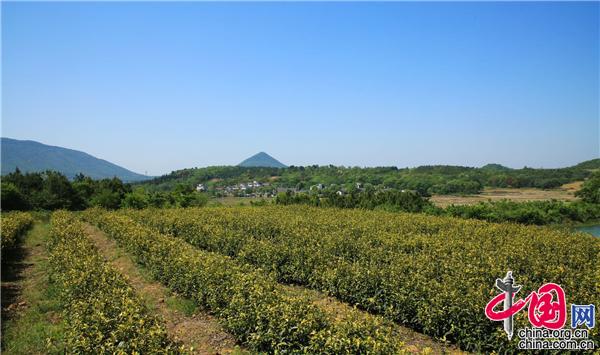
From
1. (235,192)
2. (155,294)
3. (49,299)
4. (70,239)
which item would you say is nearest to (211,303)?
(155,294)

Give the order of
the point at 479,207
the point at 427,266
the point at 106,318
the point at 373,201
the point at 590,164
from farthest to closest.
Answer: the point at 590,164
the point at 373,201
the point at 479,207
the point at 427,266
the point at 106,318

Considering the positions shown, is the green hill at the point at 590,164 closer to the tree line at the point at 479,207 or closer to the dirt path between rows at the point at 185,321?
the tree line at the point at 479,207

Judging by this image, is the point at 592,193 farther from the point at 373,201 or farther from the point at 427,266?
the point at 427,266

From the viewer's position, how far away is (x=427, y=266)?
12.1 metres

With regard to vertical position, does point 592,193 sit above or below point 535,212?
above

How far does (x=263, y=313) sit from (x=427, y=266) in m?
6.70

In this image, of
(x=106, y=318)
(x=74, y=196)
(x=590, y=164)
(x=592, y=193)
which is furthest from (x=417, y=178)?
(x=106, y=318)

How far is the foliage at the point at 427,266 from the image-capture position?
29.1ft

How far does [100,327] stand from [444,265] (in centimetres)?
1073

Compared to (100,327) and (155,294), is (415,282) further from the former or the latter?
(155,294)

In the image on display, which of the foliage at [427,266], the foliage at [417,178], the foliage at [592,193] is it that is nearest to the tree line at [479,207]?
the foliage at [592,193]

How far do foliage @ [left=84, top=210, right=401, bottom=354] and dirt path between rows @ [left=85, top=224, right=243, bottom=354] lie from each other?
29cm

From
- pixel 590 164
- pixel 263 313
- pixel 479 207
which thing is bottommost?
pixel 479 207

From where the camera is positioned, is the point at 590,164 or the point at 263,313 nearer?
the point at 263,313
